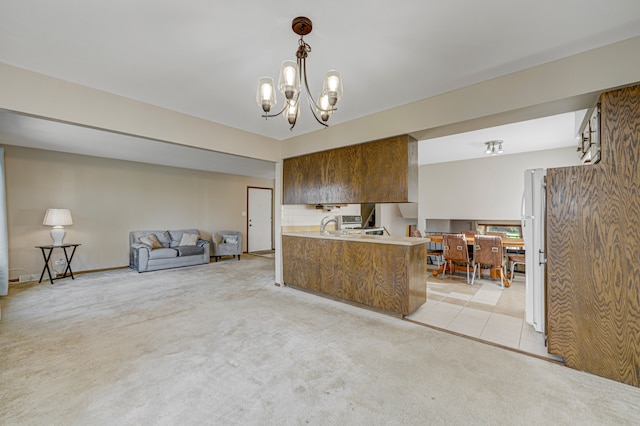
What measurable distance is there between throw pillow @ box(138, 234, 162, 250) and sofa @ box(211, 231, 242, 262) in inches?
52.0

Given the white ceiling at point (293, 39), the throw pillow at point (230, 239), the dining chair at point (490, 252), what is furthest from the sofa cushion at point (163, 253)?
the dining chair at point (490, 252)

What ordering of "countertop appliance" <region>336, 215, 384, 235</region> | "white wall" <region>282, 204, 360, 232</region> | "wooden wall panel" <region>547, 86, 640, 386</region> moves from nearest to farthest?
1. "wooden wall panel" <region>547, 86, 640, 386</region>
2. "white wall" <region>282, 204, 360, 232</region>
3. "countertop appliance" <region>336, 215, 384, 235</region>

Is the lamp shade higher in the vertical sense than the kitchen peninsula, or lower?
higher

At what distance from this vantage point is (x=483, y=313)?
130 inches

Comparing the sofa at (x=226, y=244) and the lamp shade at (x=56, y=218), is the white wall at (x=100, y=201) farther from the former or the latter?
the lamp shade at (x=56, y=218)

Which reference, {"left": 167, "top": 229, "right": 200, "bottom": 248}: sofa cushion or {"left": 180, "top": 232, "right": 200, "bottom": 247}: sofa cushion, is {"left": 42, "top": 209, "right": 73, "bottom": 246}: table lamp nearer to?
{"left": 167, "top": 229, "right": 200, "bottom": 248}: sofa cushion

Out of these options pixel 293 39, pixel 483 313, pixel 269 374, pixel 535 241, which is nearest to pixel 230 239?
pixel 269 374

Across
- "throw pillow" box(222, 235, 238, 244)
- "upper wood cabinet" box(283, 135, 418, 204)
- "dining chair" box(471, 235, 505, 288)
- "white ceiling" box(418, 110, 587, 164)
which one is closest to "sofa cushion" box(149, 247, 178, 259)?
"throw pillow" box(222, 235, 238, 244)

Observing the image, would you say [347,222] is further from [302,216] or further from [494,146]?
[494,146]

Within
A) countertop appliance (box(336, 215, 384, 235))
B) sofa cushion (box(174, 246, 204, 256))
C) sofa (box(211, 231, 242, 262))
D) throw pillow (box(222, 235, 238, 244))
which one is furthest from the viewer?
throw pillow (box(222, 235, 238, 244))

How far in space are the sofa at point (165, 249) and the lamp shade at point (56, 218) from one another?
4.02ft

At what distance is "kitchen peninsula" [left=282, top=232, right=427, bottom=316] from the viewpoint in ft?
10.2

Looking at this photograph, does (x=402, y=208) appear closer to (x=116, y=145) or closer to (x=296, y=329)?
(x=296, y=329)

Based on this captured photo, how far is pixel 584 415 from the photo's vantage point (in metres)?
1.62
